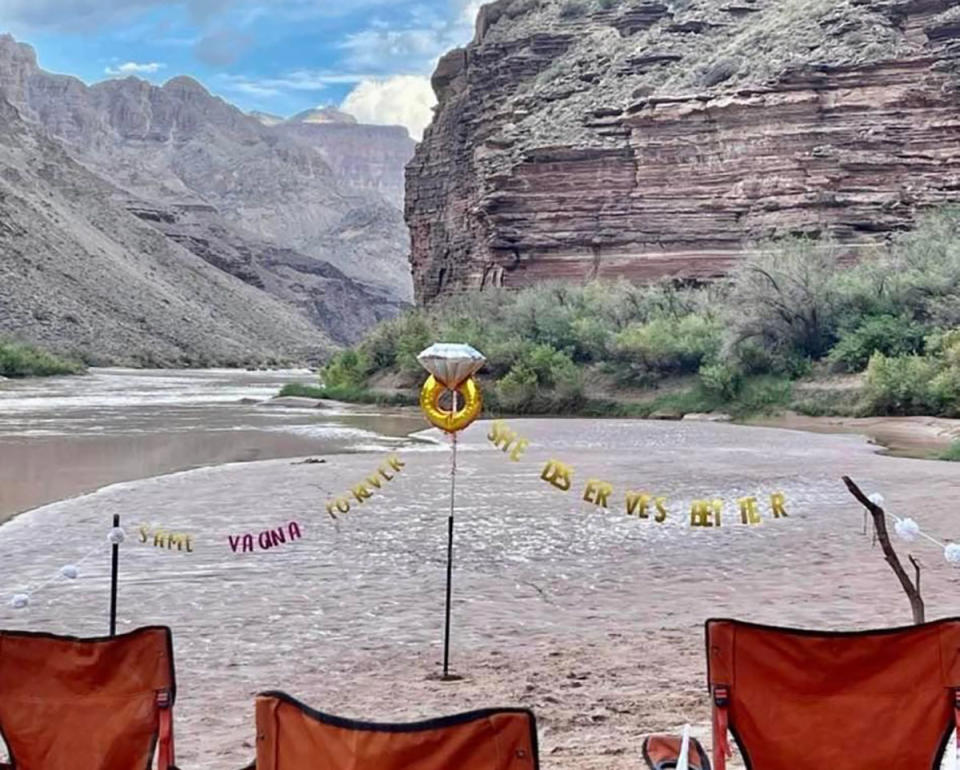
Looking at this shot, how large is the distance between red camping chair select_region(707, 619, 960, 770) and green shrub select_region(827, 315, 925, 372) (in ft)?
101

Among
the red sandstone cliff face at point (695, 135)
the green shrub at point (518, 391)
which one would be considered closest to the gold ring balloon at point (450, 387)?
the green shrub at point (518, 391)

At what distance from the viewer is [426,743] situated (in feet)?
9.37

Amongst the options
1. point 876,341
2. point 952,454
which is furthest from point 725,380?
point 952,454

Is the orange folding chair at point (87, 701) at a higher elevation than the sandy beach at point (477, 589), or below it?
higher

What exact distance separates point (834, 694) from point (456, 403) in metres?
3.93

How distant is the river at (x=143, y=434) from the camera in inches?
795

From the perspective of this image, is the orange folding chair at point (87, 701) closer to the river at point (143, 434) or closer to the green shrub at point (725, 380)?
the river at point (143, 434)

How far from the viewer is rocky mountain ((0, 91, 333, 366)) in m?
93.9

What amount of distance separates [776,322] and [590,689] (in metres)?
31.6

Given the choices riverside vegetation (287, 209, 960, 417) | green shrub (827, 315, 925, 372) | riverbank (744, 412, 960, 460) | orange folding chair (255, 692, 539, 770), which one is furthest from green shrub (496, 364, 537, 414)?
orange folding chair (255, 692, 539, 770)

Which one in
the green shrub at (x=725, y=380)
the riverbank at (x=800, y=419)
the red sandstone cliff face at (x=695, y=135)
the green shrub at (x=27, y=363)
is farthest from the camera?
the green shrub at (x=27, y=363)

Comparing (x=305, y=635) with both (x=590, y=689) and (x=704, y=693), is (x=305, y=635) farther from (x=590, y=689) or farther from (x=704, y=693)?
(x=704, y=693)

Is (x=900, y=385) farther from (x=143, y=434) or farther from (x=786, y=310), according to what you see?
(x=143, y=434)

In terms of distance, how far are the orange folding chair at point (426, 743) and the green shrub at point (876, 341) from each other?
31854 mm
